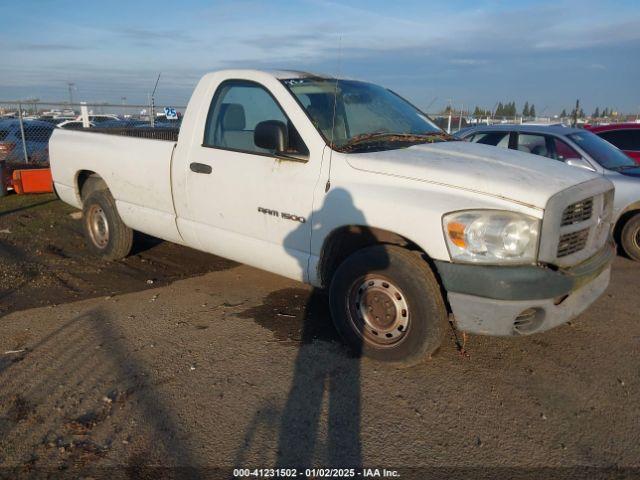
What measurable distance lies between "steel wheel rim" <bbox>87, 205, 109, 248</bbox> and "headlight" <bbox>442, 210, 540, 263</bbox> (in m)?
4.36

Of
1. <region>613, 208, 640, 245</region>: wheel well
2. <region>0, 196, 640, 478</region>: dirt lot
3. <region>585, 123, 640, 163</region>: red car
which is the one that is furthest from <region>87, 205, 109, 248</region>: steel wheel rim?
<region>585, 123, 640, 163</region>: red car

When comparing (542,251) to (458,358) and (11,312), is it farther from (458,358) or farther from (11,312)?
(11,312)

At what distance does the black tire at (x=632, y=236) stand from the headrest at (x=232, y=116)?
515 cm

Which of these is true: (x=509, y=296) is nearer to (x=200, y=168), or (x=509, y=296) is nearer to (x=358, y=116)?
(x=358, y=116)

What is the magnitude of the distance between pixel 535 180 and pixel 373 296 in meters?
1.33

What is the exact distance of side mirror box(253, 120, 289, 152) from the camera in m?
4.03

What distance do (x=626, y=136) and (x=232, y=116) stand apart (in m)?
7.48

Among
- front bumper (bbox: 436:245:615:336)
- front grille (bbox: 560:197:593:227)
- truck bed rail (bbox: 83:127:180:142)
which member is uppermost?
truck bed rail (bbox: 83:127:180:142)

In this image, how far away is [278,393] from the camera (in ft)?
11.6

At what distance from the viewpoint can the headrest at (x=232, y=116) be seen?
15.8 ft

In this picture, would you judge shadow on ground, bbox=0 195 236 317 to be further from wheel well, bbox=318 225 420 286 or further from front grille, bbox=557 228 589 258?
front grille, bbox=557 228 589 258

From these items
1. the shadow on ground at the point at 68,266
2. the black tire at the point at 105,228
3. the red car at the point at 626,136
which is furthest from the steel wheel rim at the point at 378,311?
the red car at the point at 626,136

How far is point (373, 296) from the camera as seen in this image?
385 centimetres

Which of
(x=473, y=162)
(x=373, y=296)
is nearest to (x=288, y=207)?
(x=373, y=296)
